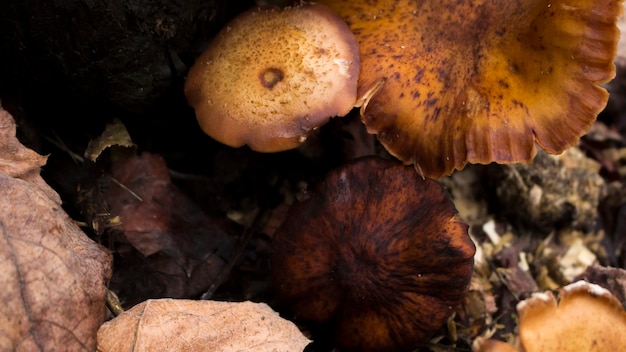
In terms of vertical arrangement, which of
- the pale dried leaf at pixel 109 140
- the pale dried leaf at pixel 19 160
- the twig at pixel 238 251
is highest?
the pale dried leaf at pixel 19 160

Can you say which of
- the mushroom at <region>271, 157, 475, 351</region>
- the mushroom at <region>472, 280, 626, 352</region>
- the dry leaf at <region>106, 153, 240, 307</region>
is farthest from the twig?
the mushroom at <region>472, 280, 626, 352</region>

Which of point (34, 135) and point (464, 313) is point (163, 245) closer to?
point (34, 135)

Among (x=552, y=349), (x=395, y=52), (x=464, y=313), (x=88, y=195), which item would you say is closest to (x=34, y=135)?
(x=88, y=195)

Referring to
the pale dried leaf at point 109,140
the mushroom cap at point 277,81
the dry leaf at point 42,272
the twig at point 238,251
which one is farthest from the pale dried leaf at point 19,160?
the twig at point 238,251

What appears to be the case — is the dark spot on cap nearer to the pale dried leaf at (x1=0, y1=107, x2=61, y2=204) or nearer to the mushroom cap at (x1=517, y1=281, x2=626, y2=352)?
the pale dried leaf at (x1=0, y1=107, x2=61, y2=204)

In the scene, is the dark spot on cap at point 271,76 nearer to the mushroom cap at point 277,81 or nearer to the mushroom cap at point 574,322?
the mushroom cap at point 277,81

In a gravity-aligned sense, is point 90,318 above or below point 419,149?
below

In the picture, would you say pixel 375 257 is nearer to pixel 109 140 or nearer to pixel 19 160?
pixel 109 140
